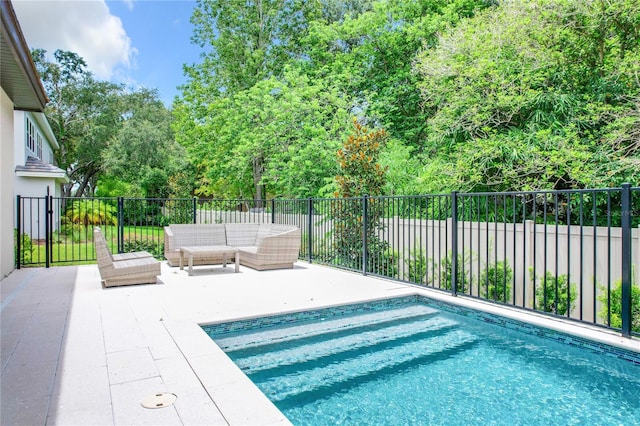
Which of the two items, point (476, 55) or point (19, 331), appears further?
point (476, 55)

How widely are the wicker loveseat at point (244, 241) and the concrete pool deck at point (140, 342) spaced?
81 cm

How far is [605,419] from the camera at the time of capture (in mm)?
2869

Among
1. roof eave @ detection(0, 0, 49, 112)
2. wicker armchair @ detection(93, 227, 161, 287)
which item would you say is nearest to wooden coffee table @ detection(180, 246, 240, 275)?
wicker armchair @ detection(93, 227, 161, 287)

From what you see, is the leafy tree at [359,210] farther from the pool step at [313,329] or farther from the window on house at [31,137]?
the window on house at [31,137]

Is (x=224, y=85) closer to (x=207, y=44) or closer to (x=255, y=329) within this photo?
(x=207, y=44)

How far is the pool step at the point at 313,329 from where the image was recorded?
425cm

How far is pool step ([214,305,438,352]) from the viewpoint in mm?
4254

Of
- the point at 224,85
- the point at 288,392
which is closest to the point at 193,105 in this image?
the point at 224,85

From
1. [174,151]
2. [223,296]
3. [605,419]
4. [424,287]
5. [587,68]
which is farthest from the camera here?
[174,151]

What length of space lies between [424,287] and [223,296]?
9.79ft

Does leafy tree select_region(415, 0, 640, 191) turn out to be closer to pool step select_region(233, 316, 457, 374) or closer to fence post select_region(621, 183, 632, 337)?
fence post select_region(621, 183, 632, 337)

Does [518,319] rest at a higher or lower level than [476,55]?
lower

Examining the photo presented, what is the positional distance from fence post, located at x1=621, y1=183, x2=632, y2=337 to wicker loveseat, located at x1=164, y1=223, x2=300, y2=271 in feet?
17.7

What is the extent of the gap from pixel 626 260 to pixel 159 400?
4.05m
